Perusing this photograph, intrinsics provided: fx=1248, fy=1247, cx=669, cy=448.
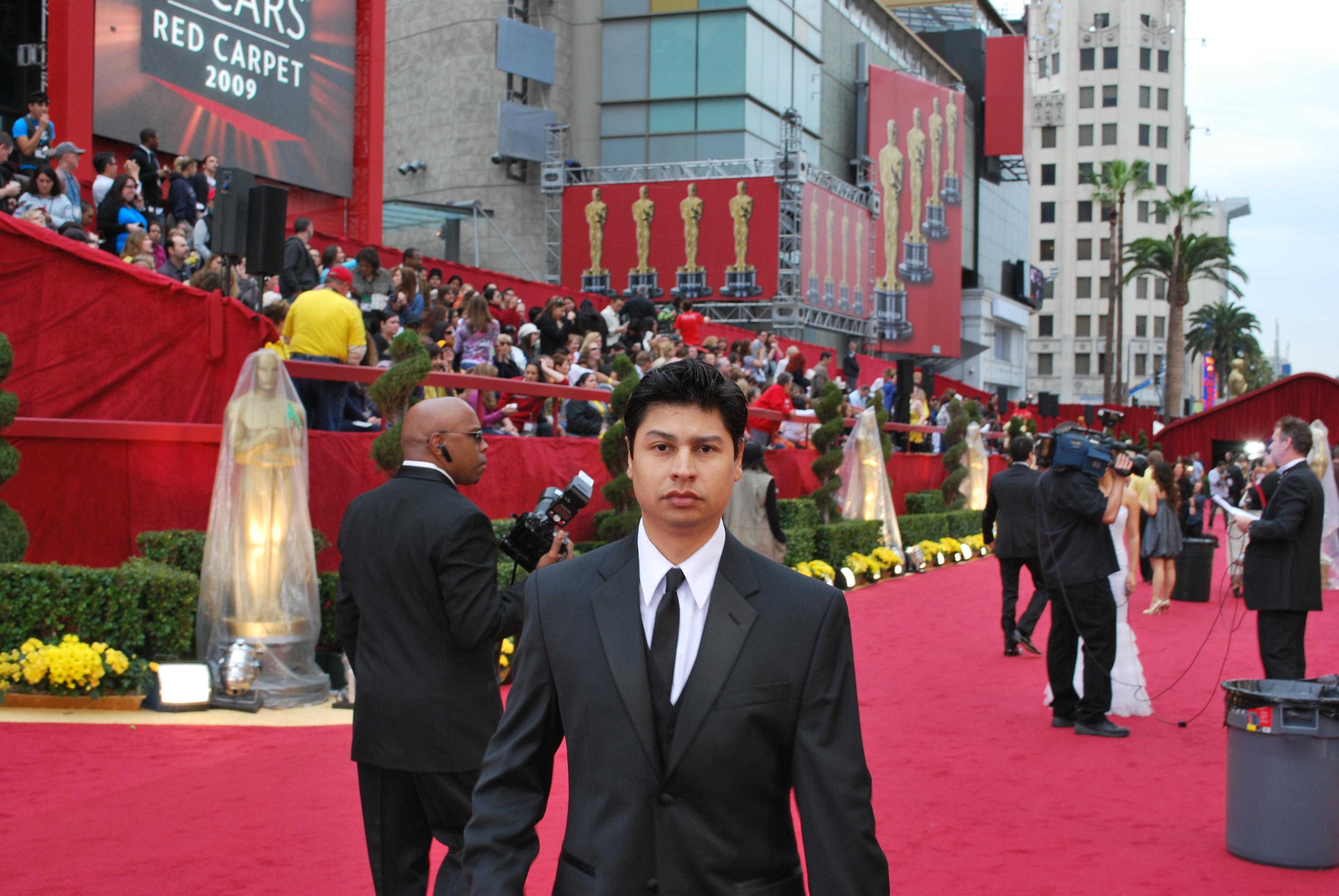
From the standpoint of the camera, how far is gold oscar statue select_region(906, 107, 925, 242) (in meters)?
48.2

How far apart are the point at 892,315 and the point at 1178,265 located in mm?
21161

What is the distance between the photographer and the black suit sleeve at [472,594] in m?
4.15

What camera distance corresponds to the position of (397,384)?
999 centimetres

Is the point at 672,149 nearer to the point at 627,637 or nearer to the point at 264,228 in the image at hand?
the point at 264,228

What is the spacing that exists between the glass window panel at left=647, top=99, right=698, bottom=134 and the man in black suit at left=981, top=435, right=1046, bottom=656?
84.6ft

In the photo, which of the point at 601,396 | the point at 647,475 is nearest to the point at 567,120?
the point at 601,396

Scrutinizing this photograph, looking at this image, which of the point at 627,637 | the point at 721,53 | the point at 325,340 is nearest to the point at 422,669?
the point at 627,637

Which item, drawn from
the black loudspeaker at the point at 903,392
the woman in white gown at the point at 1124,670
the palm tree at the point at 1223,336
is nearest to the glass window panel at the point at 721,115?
the black loudspeaker at the point at 903,392

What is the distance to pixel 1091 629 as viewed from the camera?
27.8 feet

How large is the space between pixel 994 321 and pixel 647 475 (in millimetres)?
63823

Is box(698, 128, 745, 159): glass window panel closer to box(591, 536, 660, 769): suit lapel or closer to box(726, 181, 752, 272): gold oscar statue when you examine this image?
box(726, 181, 752, 272): gold oscar statue

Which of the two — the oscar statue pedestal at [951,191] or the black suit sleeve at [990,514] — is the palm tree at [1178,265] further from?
the black suit sleeve at [990,514]

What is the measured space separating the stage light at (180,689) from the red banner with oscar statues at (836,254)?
2845cm

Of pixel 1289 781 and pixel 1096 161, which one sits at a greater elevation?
pixel 1096 161
